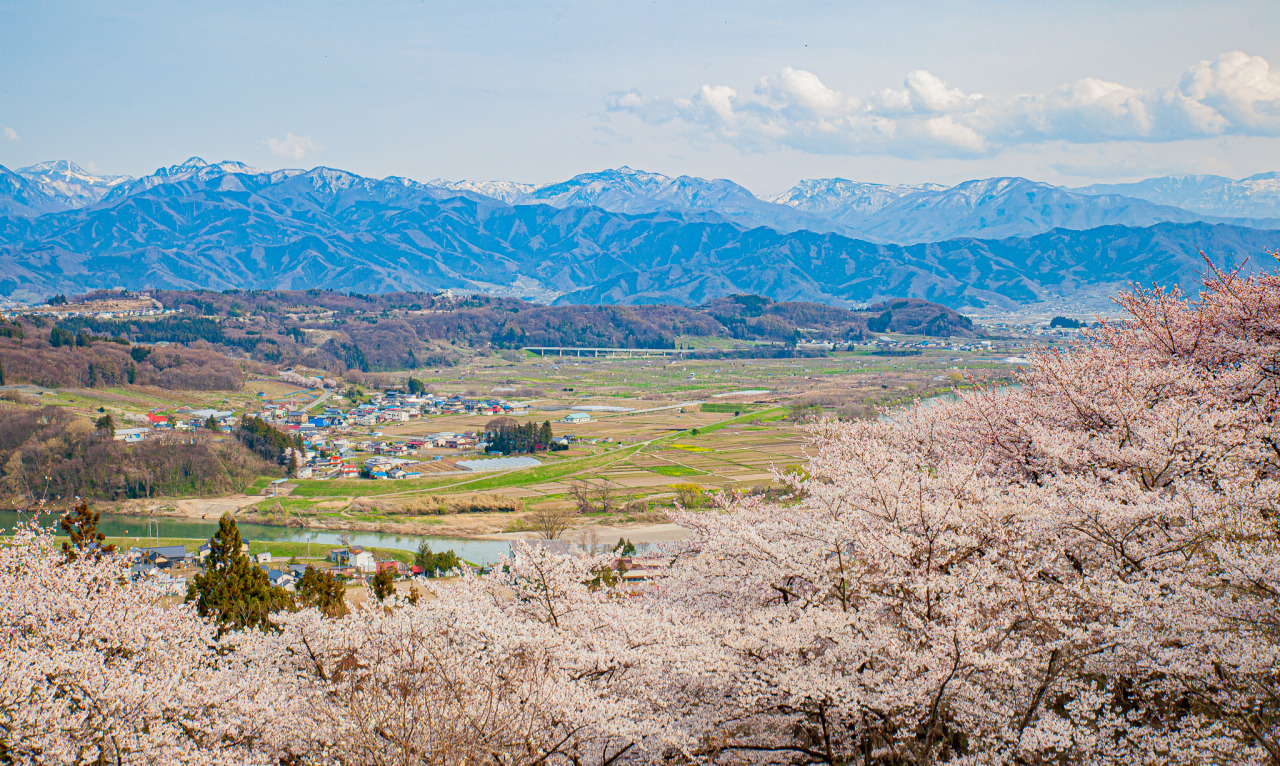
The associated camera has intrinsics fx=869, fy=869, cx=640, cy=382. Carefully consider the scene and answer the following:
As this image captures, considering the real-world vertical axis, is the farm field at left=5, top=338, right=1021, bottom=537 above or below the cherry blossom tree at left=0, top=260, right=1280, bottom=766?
below

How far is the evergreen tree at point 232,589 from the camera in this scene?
18969 millimetres

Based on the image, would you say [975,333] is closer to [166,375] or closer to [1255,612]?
[166,375]

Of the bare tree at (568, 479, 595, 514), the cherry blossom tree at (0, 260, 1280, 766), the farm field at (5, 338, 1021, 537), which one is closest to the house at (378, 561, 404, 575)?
the farm field at (5, 338, 1021, 537)

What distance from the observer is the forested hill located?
11688cm

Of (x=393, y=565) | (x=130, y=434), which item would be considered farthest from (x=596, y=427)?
(x=393, y=565)

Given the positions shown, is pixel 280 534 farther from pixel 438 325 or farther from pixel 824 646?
pixel 438 325

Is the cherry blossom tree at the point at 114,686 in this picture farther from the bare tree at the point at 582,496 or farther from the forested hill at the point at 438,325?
the forested hill at the point at 438,325

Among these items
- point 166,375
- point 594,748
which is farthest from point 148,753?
point 166,375

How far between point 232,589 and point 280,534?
2199 centimetres

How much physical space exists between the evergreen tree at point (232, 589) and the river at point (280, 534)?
14.2 meters

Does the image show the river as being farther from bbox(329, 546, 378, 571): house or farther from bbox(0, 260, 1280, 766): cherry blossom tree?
bbox(0, 260, 1280, 766): cherry blossom tree

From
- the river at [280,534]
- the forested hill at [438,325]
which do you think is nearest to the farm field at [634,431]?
the river at [280,534]

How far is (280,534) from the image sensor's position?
40250mm

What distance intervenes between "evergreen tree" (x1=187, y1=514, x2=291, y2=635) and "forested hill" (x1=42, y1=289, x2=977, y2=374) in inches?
3583
